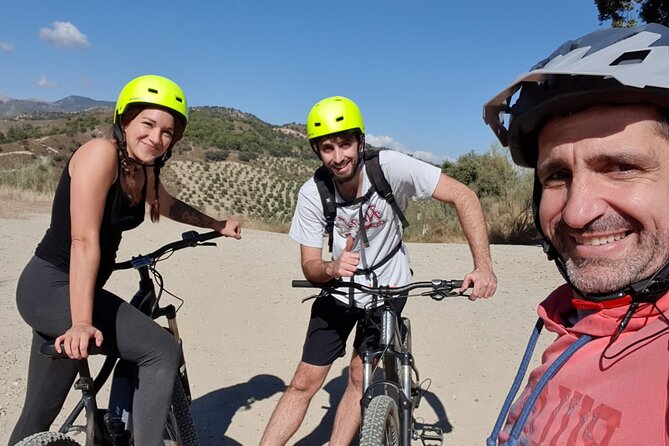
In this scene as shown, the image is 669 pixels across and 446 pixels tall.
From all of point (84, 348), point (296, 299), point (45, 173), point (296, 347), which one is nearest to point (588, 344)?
point (84, 348)

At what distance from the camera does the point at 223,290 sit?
7.08 m

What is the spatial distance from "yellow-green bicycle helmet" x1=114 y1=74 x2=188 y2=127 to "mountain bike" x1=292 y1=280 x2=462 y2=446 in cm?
106

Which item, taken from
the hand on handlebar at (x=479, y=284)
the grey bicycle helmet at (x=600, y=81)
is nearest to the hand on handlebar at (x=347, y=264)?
the hand on handlebar at (x=479, y=284)

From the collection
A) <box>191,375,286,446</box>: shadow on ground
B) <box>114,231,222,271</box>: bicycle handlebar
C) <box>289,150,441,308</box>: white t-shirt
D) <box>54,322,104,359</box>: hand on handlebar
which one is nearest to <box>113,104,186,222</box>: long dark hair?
<box>114,231,222,271</box>: bicycle handlebar

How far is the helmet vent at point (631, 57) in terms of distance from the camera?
1.18 m

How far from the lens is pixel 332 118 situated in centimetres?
304

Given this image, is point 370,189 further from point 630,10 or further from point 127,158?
point 630,10

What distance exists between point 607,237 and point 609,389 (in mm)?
341

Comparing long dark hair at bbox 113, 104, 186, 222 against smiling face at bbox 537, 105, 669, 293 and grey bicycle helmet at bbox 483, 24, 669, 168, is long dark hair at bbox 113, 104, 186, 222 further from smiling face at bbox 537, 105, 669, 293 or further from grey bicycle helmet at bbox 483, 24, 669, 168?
smiling face at bbox 537, 105, 669, 293

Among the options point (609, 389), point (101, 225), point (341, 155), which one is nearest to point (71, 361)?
point (101, 225)

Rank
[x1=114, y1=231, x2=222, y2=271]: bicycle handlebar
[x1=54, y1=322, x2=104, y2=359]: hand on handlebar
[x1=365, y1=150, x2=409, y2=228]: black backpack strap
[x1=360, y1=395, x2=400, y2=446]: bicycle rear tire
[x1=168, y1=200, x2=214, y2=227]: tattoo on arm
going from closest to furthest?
[x1=54, y1=322, x2=104, y2=359]: hand on handlebar
[x1=360, y1=395, x2=400, y2=446]: bicycle rear tire
[x1=114, y1=231, x2=222, y2=271]: bicycle handlebar
[x1=365, y1=150, x2=409, y2=228]: black backpack strap
[x1=168, y1=200, x2=214, y2=227]: tattoo on arm

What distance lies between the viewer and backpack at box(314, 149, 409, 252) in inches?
118

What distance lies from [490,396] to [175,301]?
4014 millimetres

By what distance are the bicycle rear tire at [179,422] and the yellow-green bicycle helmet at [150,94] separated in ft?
4.79
